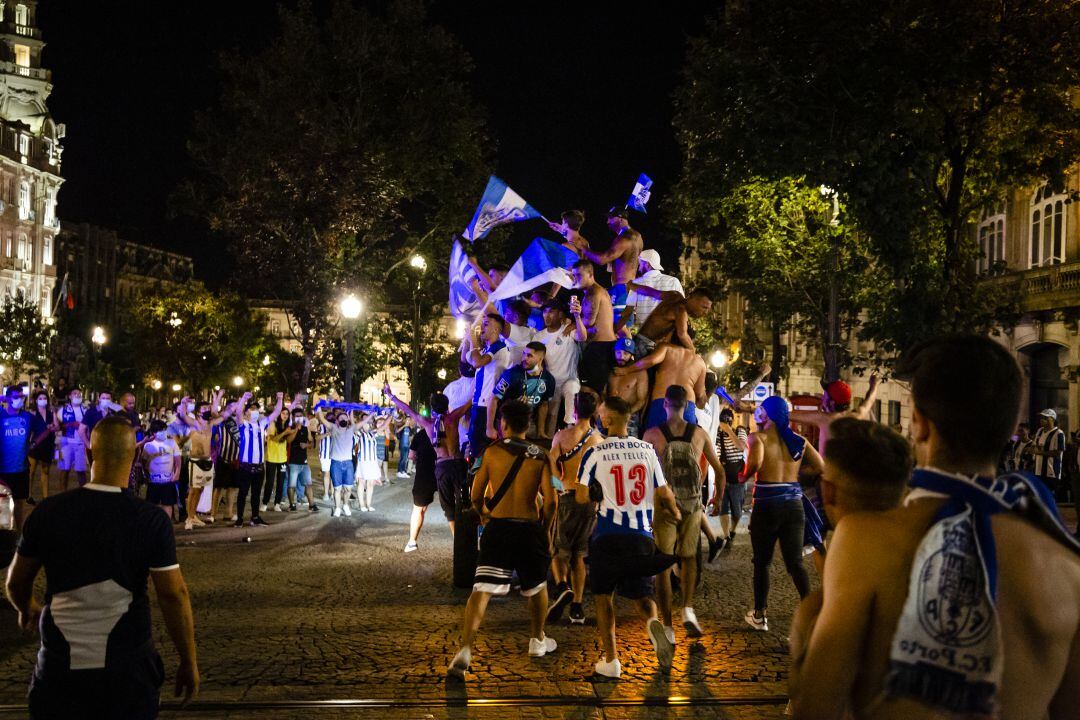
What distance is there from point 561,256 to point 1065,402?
808 inches

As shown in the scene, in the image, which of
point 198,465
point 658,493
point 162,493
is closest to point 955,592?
point 658,493

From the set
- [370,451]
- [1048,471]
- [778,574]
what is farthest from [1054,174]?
[370,451]

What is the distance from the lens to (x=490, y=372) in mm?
12461

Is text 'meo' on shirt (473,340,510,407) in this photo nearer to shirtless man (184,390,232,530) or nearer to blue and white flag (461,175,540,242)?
blue and white flag (461,175,540,242)

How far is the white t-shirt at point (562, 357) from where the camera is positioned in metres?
11.9

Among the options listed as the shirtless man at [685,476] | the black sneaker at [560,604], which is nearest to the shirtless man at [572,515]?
the black sneaker at [560,604]

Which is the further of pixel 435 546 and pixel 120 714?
pixel 435 546

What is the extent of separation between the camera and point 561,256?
12.8m

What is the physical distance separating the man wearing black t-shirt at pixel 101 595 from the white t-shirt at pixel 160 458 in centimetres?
1065

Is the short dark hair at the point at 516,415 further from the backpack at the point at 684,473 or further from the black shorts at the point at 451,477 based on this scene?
the black shorts at the point at 451,477

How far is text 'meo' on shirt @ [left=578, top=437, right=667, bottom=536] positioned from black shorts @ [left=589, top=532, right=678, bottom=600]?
0.24 ft

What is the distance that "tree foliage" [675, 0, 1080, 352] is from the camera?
56.6 ft

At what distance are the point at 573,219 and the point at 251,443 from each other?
6.86m

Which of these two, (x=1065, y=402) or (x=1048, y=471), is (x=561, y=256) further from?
(x=1065, y=402)
